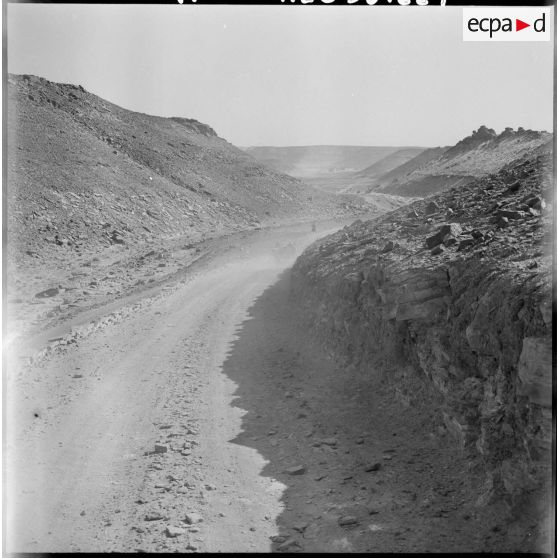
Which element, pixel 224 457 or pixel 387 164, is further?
pixel 387 164

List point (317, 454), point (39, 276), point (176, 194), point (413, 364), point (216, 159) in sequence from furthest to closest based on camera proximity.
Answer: point (216, 159)
point (176, 194)
point (39, 276)
point (413, 364)
point (317, 454)

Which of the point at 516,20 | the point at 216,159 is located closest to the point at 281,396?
the point at 516,20

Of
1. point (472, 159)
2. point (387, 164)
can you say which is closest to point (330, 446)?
point (472, 159)

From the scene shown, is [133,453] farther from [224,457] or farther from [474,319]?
[474,319]

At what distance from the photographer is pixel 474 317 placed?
8938 millimetres

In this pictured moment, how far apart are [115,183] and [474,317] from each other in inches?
1442

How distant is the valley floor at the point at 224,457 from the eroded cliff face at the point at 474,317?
50 cm

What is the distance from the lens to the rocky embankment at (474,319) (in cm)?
719

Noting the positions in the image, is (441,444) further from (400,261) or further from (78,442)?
(78,442)

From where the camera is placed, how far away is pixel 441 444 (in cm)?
940

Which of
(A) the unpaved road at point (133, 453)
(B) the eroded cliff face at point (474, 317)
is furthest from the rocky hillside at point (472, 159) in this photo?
(A) the unpaved road at point (133, 453)

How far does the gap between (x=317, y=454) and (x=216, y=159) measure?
5322 cm

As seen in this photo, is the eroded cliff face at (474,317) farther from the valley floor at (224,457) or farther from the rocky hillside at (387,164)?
the rocky hillside at (387,164)

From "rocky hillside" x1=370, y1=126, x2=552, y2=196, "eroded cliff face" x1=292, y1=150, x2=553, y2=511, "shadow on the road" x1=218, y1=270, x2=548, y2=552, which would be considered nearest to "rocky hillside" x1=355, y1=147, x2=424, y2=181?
"rocky hillside" x1=370, y1=126, x2=552, y2=196
